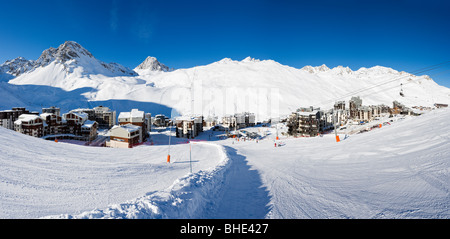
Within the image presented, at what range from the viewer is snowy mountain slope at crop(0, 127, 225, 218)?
24.7 feet

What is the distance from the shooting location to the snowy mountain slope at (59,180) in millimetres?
7539

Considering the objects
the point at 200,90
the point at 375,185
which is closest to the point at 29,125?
the point at 375,185

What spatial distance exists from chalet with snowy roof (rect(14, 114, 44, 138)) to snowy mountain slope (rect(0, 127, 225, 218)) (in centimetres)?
3070


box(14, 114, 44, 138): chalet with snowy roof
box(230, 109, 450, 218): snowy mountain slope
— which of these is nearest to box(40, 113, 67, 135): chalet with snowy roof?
box(14, 114, 44, 138): chalet with snowy roof

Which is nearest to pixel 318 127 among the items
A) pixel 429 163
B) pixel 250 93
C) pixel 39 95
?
pixel 429 163

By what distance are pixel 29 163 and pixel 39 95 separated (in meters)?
172

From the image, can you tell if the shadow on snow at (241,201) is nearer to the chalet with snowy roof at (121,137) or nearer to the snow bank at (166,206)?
the snow bank at (166,206)

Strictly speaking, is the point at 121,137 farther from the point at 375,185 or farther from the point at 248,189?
the point at 375,185

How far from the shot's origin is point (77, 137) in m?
45.4

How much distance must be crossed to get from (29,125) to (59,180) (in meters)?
40.9

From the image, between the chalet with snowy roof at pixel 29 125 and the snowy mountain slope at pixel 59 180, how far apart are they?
101 ft

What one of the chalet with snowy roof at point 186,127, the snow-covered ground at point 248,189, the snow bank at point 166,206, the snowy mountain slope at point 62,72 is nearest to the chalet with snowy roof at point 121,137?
the chalet with snowy roof at point 186,127
